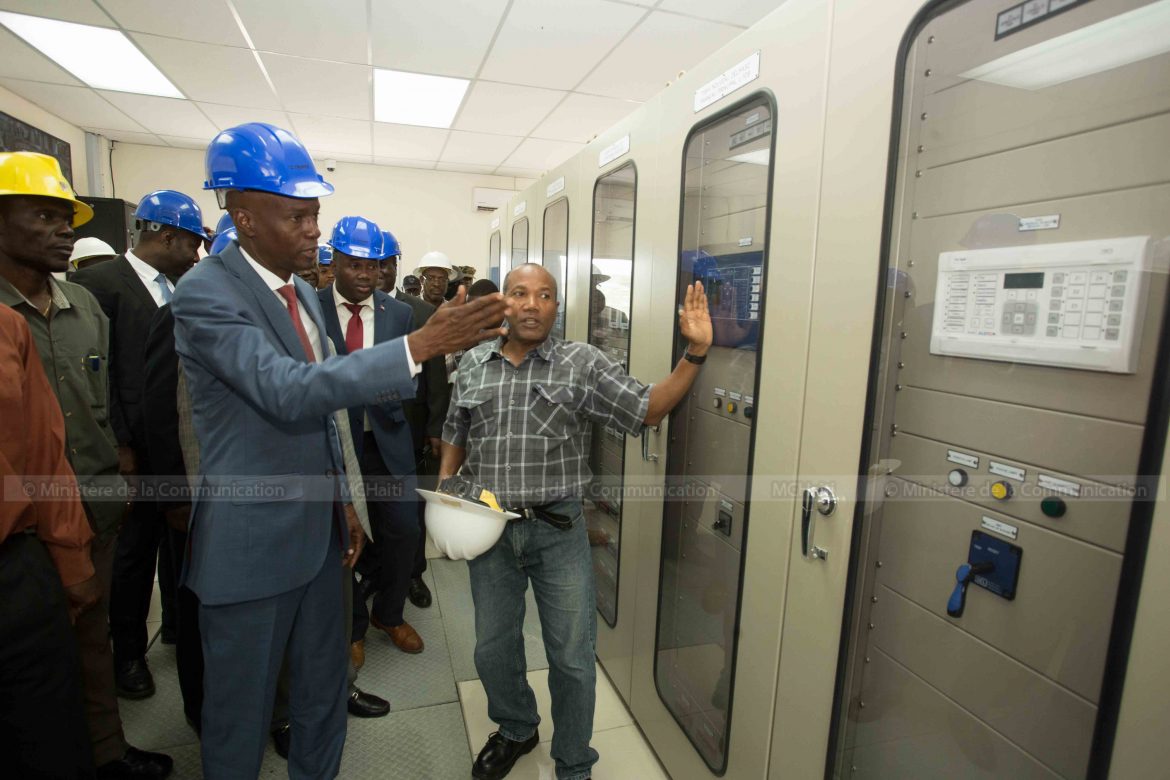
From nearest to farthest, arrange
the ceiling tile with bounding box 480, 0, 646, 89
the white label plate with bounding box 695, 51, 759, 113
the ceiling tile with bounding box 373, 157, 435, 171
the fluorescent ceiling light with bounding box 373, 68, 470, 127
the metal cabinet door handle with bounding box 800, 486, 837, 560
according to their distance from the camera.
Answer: the metal cabinet door handle with bounding box 800, 486, 837, 560, the white label plate with bounding box 695, 51, 759, 113, the ceiling tile with bounding box 480, 0, 646, 89, the fluorescent ceiling light with bounding box 373, 68, 470, 127, the ceiling tile with bounding box 373, 157, 435, 171

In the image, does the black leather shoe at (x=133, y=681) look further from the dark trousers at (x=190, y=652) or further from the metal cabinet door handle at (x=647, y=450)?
the metal cabinet door handle at (x=647, y=450)

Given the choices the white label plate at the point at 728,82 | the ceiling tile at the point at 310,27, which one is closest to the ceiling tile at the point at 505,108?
the ceiling tile at the point at 310,27

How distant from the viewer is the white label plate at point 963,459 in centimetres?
104

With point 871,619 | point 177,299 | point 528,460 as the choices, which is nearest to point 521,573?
point 528,460

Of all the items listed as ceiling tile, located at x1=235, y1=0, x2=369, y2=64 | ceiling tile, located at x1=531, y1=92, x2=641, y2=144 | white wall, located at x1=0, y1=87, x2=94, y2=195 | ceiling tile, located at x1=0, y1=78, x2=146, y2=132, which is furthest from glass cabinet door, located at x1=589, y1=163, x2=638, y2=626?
white wall, located at x1=0, y1=87, x2=94, y2=195

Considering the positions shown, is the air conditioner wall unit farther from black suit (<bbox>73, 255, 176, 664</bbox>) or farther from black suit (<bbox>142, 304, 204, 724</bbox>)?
black suit (<bbox>142, 304, 204, 724</bbox>)

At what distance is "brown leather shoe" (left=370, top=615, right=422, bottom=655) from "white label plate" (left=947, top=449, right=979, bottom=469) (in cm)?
250

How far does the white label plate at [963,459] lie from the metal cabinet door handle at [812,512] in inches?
9.1

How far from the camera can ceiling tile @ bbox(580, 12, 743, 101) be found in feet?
12.1

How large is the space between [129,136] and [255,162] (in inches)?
300

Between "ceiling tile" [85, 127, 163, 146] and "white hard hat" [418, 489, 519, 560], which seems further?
"ceiling tile" [85, 127, 163, 146]

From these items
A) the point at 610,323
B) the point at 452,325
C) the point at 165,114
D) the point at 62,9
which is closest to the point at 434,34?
the point at 62,9

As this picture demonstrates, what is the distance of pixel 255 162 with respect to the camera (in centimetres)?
133

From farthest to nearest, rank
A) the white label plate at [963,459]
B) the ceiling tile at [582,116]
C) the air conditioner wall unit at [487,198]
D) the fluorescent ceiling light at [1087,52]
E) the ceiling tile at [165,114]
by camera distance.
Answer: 1. the air conditioner wall unit at [487,198]
2. the ceiling tile at [165,114]
3. the ceiling tile at [582,116]
4. the white label plate at [963,459]
5. the fluorescent ceiling light at [1087,52]
